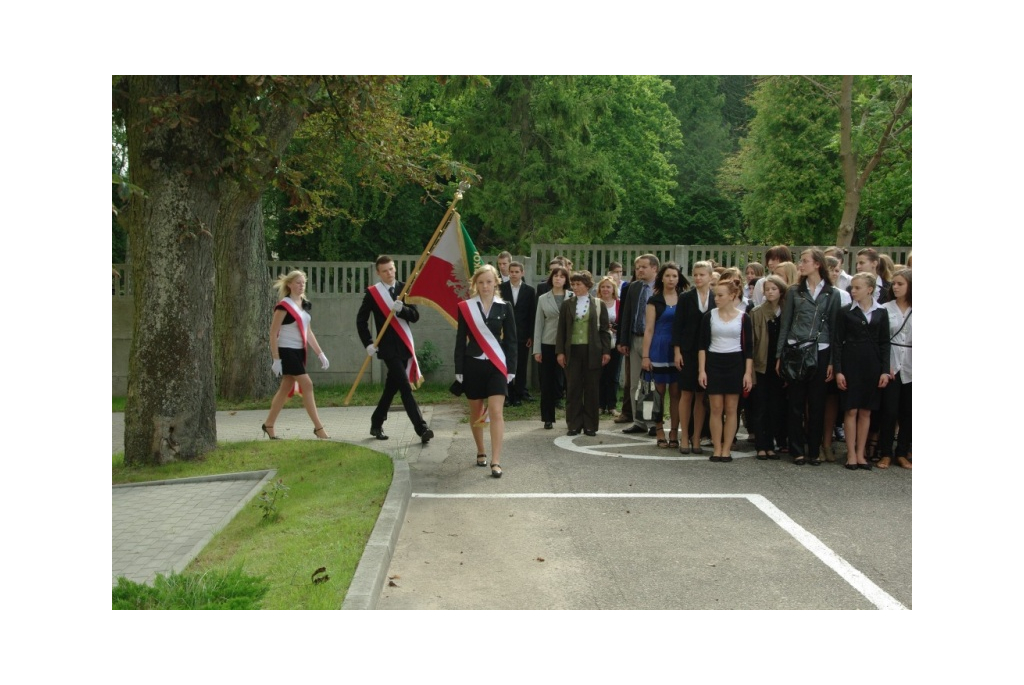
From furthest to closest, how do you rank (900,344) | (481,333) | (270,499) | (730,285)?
(730,285), (900,344), (481,333), (270,499)

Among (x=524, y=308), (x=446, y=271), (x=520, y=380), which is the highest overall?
(x=446, y=271)

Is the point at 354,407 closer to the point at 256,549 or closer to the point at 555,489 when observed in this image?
the point at 555,489

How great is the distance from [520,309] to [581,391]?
276 centimetres

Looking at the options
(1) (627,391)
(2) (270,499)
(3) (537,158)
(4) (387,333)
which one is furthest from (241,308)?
(3) (537,158)

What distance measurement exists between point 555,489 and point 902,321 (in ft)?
13.4

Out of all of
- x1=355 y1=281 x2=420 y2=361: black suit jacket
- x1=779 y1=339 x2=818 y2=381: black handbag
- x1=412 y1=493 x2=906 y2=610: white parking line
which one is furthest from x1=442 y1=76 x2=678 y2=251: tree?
x1=412 y1=493 x2=906 y2=610: white parking line

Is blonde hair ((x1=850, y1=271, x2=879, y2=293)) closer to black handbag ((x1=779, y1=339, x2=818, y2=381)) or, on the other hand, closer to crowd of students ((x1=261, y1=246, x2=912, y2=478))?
crowd of students ((x1=261, y1=246, x2=912, y2=478))

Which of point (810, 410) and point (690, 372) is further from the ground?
point (690, 372)

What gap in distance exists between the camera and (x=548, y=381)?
14016 millimetres

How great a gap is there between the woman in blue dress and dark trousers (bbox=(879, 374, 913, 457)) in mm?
2263

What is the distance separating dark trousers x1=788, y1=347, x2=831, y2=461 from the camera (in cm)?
1108

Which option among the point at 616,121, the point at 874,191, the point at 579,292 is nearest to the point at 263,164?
the point at 579,292

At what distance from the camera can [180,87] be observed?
11.0 m

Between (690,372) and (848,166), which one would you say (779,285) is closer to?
(690,372)
